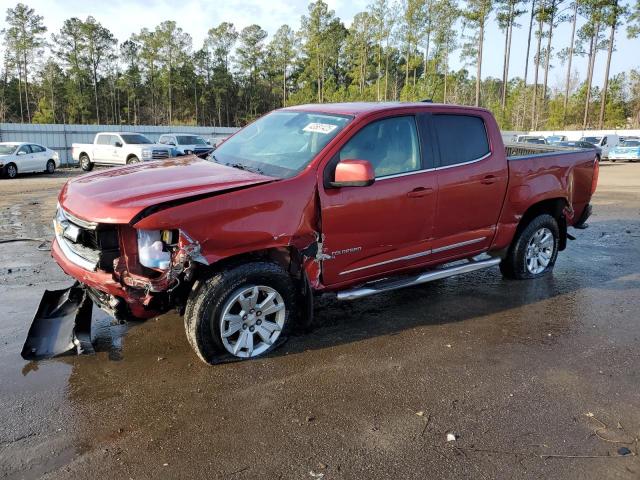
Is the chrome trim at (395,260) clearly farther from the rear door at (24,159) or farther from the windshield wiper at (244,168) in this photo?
the rear door at (24,159)

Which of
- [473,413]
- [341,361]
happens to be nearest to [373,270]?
[341,361]

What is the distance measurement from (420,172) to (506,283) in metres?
2.30

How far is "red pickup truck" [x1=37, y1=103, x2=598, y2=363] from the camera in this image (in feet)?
11.5

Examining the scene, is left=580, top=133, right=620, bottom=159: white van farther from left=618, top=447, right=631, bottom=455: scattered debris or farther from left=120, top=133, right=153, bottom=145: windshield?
left=618, top=447, right=631, bottom=455: scattered debris

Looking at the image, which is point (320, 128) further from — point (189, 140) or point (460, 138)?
point (189, 140)

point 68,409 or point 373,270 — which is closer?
point 68,409

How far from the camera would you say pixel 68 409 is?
3.28m

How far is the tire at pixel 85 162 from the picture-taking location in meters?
25.1

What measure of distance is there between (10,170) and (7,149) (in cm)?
104

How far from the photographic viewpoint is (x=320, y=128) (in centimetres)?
439

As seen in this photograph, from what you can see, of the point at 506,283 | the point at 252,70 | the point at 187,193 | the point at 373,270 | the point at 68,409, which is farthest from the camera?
the point at 252,70

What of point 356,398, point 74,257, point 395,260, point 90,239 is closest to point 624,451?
point 356,398

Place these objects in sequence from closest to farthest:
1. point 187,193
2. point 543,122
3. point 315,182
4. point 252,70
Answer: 1. point 187,193
2. point 315,182
3. point 543,122
4. point 252,70

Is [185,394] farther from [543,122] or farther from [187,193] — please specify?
[543,122]
